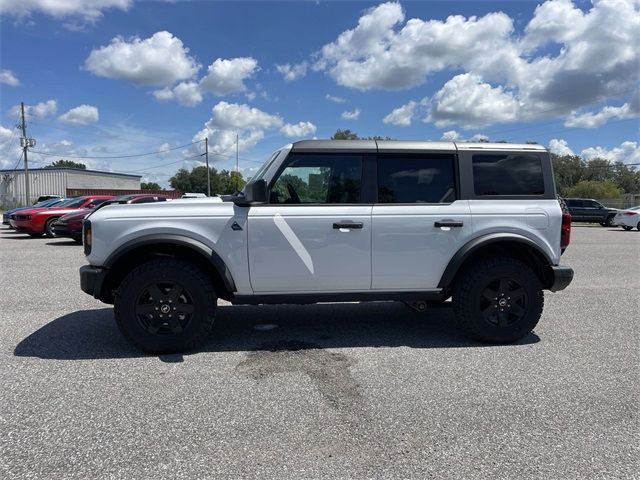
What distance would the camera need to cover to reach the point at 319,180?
14.8 feet

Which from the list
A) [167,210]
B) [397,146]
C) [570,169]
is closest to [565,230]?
[397,146]

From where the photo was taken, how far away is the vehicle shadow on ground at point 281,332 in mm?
4496

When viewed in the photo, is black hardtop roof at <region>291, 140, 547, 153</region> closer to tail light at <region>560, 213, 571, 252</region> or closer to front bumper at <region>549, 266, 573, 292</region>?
tail light at <region>560, 213, 571, 252</region>

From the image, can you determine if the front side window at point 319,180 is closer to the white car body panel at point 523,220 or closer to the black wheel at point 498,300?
the white car body panel at point 523,220

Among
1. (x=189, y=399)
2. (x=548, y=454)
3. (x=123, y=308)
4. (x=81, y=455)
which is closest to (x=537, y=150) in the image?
(x=548, y=454)

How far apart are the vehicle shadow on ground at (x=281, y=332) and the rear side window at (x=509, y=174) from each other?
1.56m

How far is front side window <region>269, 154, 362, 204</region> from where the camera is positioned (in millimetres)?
4449

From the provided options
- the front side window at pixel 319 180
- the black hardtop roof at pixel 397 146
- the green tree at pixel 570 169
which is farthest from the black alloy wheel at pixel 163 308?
the green tree at pixel 570 169

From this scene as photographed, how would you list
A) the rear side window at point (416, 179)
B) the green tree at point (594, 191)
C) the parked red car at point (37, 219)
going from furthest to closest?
1. the green tree at point (594, 191)
2. the parked red car at point (37, 219)
3. the rear side window at point (416, 179)

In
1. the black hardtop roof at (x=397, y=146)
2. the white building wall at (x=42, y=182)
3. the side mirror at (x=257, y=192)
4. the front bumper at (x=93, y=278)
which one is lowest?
the front bumper at (x=93, y=278)

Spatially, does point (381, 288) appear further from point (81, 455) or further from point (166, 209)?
point (81, 455)

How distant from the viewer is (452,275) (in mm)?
4484

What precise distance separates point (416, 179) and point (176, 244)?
2386 mm

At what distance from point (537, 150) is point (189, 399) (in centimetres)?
402
